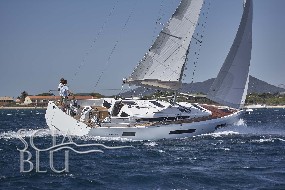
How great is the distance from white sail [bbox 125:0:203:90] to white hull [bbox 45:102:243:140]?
4.47m

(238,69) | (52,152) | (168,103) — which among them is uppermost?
(238,69)

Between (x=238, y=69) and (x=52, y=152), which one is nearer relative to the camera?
(x=52, y=152)

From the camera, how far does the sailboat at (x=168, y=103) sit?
1313 inches

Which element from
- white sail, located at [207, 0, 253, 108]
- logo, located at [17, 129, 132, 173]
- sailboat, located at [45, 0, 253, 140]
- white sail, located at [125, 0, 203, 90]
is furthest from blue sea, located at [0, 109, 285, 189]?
white sail, located at [207, 0, 253, 108]

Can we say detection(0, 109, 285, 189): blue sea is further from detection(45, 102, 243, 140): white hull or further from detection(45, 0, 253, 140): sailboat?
detection(45, 0, 253, 140): sailboat

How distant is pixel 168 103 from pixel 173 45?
4.40 meters

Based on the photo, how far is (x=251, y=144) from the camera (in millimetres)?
31766

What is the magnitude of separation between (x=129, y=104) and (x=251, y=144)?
975 centimetres

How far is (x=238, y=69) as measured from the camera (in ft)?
126

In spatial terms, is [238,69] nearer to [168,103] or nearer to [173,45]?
[173,45]

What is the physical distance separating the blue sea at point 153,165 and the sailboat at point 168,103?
3.24 feet

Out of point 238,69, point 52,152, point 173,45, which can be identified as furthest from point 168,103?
point 52,152

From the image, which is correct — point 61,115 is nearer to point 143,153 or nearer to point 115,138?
point 115,138

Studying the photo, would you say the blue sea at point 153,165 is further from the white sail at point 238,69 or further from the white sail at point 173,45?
the white sail at point 238,69
